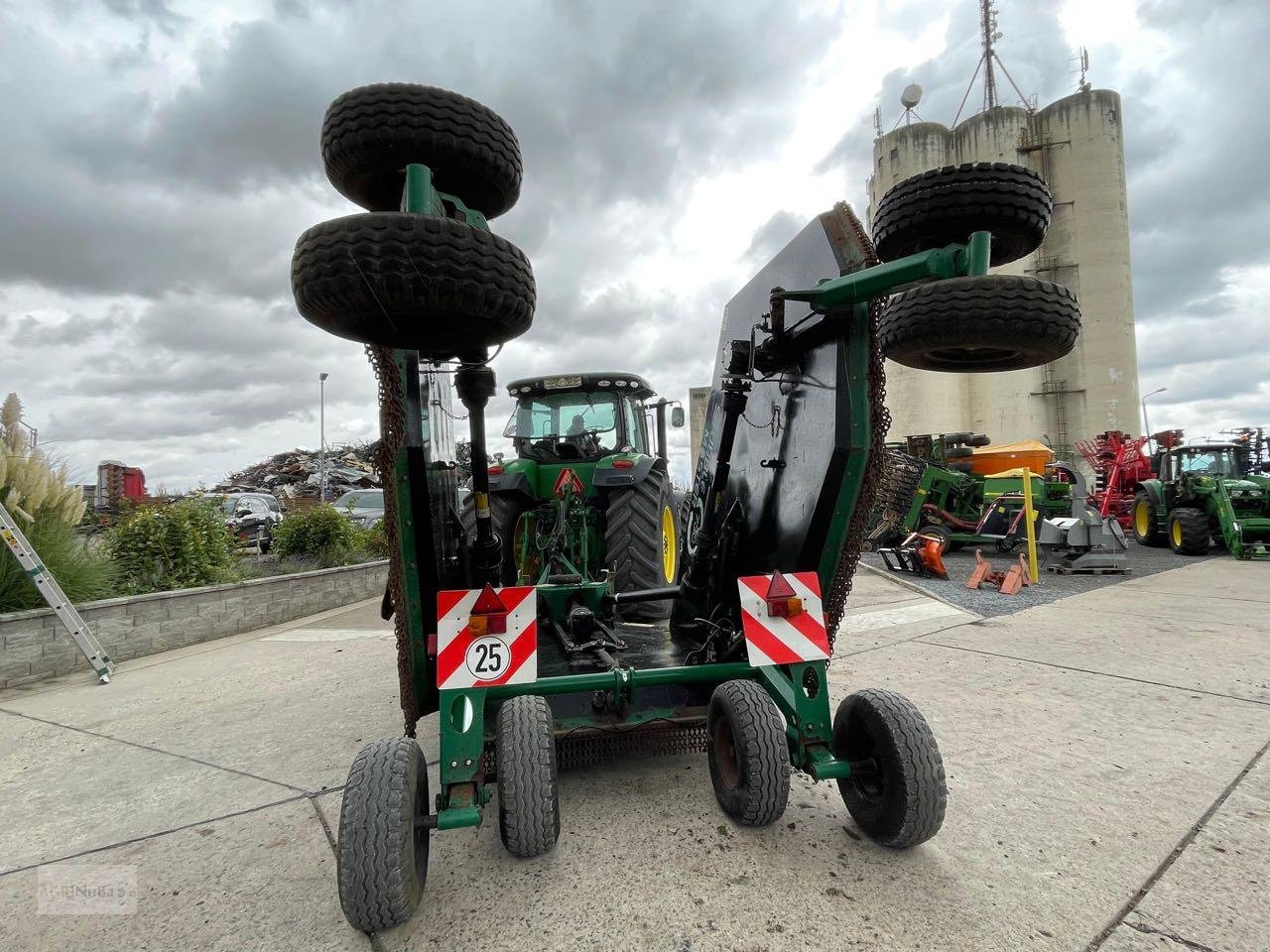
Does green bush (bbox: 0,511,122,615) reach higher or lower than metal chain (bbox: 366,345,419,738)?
lower

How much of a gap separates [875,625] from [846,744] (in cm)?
425

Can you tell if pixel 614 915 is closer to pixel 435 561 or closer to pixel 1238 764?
pixel 435 561

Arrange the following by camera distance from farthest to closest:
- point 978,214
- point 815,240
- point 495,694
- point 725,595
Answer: point 725,595, point 815,240, point 495,694, point 978,214

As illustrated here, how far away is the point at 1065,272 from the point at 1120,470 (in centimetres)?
1179

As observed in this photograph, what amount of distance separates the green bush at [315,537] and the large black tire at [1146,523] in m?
15.4

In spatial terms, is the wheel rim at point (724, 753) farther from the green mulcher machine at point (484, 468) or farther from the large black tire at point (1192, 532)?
the large black tire at point (1192, 532)

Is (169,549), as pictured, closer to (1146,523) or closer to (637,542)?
(637,542)

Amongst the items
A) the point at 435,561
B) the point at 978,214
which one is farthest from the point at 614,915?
the point at 978,214

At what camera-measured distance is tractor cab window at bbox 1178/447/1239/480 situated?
497 inches

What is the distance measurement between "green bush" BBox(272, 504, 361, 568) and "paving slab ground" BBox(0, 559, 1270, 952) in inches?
182

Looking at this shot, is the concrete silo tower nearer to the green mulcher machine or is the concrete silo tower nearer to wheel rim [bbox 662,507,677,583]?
wheel rim [bbox 662,507,677,583]

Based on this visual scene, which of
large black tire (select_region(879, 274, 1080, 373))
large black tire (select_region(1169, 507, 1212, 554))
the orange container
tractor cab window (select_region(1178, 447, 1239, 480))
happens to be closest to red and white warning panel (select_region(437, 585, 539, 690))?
large black tire (select_region(879, 274, 1080, 373))

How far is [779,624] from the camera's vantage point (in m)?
2.48

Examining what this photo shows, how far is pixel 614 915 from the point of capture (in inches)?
76.7
